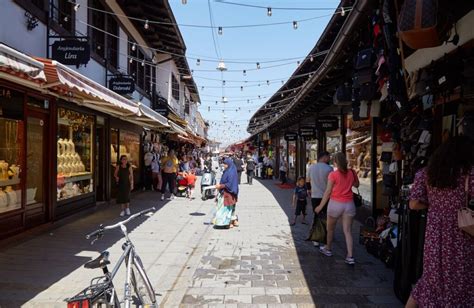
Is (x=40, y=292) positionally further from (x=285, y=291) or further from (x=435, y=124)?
(x=435, y=124)

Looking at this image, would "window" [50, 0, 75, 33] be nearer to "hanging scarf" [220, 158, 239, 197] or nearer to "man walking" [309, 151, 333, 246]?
"hanging scarf" [220, 158, 239, 197]

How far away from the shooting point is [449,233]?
10.8ft

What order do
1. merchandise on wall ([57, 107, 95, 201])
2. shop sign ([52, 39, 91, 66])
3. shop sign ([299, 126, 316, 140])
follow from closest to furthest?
shop sign ([52, 39, 91, 66]), merchandise on wall ([57, 107, 95, 201]), shop sign ([299, 126, 316, 140])

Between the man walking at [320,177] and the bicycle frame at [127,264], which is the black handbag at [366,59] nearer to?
the man walking at [320,177]

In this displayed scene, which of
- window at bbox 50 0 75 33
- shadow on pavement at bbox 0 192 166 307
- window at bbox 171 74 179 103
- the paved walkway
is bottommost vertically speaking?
the paved walkway

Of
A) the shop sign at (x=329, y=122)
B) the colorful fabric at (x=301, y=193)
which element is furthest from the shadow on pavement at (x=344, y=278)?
the shop sign at (x=329, y=122)

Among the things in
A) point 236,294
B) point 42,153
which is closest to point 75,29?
point 42,153

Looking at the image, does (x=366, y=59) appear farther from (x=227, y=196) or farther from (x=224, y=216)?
(x=224, y=216)

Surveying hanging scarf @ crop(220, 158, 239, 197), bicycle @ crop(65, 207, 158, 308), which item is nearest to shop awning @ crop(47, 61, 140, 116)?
hanging scarf @ crop(220, 158, 239, 197)

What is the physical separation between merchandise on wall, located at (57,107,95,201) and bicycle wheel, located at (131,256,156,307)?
6554 mm

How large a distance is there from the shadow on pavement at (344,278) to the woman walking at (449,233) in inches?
64.9

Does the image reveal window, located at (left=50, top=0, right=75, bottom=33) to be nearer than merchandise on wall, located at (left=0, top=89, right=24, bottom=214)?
No

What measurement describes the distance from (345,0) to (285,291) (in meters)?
6.64

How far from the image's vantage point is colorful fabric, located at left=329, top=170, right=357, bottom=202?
657cm
